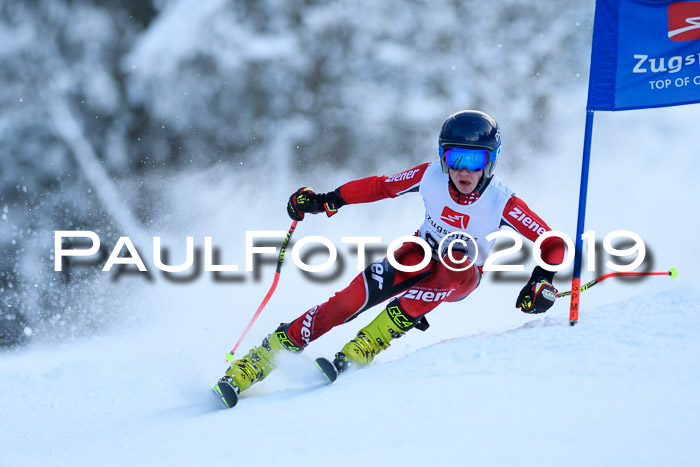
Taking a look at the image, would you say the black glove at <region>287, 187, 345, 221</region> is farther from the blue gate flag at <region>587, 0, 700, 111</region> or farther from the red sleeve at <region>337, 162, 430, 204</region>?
the blue gate flag at <region>587, 0, 700, 111</region>

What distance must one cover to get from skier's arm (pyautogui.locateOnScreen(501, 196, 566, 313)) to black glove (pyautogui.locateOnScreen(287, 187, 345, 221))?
3.27 feet

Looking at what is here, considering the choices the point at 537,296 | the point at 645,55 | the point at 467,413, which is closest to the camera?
the point at 467,413

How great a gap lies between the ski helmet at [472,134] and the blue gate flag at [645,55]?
70cm

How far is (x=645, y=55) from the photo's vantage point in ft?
11.4

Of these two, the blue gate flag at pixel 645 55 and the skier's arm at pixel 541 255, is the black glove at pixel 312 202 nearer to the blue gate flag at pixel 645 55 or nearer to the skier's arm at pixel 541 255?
the skier's arm at pixel 541 255

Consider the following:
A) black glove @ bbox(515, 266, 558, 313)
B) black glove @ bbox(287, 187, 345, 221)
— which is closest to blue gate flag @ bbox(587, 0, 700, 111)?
black glove @ bbox(515, 266, 558, 313)

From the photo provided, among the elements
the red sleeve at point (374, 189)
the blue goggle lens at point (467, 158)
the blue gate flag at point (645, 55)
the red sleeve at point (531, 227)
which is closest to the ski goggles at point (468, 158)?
the blue goggle lens at point (467, 158)

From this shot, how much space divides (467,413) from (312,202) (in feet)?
6.24

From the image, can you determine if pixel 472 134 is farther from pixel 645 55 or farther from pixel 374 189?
pixel 645 55

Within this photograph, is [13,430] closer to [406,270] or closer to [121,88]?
[406,270]

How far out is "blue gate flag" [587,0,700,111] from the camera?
3.42m

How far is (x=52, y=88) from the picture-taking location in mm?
10805

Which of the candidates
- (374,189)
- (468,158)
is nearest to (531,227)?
(468,158)

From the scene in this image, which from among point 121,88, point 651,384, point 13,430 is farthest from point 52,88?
point 651,384
